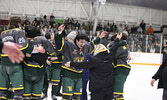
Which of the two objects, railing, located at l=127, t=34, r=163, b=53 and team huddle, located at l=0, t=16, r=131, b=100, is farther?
railing, located at l=127, t=34, r=163, b=53

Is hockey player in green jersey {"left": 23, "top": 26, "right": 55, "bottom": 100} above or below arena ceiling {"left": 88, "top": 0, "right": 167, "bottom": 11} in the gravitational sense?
below

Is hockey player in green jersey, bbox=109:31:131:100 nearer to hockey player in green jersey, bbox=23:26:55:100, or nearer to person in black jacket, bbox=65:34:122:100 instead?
person in black jacket, bbox=65:34:122:100

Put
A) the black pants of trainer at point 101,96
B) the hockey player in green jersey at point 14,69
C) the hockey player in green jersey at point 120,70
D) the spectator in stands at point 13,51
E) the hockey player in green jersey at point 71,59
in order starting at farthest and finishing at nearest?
the hockey player in green jersey at point 120,70, the hockey player in green jersey at point 71,59, the black pants of trainer at point 101,96, the hockey player in green jersey at point 14,69, the spectator in stands at point 13,51

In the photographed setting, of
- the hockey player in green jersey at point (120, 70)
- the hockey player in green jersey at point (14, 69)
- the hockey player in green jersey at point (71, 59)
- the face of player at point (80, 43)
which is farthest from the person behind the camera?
the hockey player in green jersey at point (120, 70)

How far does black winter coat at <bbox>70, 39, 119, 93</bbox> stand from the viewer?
278cm

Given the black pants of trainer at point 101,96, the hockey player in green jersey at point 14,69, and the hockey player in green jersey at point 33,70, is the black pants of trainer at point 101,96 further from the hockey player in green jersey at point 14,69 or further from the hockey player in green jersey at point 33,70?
the hockey player in green jersey at point 14,69

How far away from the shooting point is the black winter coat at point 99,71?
2.78 m

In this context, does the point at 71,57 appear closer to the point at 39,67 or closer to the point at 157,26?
the point at 39,67

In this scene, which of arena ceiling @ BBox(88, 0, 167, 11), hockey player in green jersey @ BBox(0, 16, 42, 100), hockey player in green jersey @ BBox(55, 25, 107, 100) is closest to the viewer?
hockey player in green jersey @ BBox(0, 16, 42, 100)

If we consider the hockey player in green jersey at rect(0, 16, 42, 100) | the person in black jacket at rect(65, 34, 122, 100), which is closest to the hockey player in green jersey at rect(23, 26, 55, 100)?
the hockey player in green jersey at rect(0, 16, 42, 100)

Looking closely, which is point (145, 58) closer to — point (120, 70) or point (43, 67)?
point (120, 70)

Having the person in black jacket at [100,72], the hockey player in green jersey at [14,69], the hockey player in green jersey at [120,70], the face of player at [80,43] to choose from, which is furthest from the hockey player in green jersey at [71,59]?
the hockey player in green jersey at [120,70]

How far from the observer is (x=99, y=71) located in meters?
2.81

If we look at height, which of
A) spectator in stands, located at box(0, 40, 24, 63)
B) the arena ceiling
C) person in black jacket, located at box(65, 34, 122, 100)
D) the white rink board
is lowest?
the white rink board
